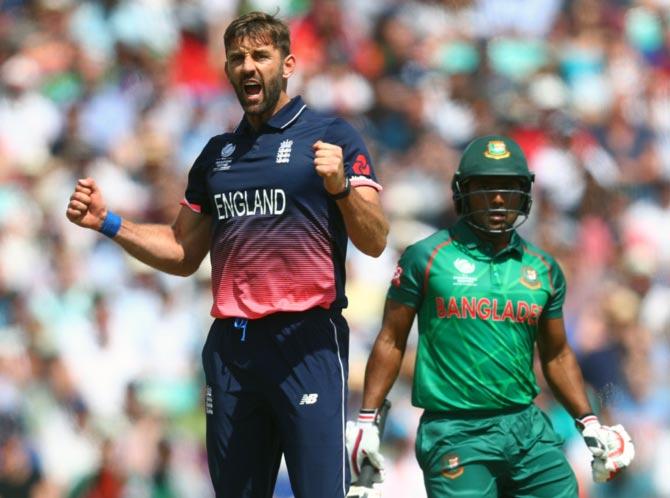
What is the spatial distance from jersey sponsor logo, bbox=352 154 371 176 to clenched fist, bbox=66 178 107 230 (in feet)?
3.41

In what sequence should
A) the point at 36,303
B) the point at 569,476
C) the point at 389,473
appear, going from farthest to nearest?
the point at 36,303, the point at 389,473, the point at 569,476

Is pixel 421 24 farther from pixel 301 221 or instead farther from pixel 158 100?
pixel 301 221

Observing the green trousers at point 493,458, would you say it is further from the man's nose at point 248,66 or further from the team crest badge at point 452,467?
the man's nose at point 248,66

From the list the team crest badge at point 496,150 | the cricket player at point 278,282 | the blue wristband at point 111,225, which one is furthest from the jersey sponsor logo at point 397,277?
the blue wristband at point 111,225

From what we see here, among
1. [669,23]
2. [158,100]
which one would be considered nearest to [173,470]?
[158,100]

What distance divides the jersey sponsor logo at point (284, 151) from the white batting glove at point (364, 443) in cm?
112

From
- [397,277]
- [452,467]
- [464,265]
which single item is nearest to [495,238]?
[464,265]

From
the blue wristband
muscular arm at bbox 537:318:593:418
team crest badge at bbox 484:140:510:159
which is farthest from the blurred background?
the blue wristband

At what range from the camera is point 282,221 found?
16.9 feet

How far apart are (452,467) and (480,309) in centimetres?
65

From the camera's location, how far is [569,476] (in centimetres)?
558

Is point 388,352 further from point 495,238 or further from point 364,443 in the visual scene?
point 495,238

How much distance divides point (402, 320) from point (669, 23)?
21.8 feet

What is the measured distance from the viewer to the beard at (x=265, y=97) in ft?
17.2
